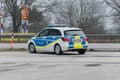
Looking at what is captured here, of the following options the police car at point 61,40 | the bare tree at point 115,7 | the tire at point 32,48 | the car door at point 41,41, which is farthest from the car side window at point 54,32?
the bare tree at point 115,7

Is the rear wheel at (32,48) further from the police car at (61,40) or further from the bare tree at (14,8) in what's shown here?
the bare tree at (14,8)

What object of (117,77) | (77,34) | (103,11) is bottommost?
(117,77)

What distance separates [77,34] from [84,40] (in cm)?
50

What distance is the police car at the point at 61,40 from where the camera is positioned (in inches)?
842

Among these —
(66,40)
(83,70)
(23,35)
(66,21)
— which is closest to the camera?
(83,70)

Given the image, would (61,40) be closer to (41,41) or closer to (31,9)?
(41,41)

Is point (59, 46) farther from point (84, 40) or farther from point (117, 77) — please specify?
point (117, 77)

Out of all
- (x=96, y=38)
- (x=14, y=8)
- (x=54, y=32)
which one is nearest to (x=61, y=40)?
(x=54, y=32)

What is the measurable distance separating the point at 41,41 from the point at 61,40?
73.6 inches

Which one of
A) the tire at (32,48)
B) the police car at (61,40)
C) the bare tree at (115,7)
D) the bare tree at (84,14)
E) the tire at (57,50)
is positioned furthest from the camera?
the bare tree at (84,14)

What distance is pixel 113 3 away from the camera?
66062 millimetres

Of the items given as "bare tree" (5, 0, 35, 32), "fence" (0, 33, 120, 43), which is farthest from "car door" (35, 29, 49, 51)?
"bare tree" (5, 0, 35, 32)

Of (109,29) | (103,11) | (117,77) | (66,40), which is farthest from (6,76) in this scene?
(103,11)

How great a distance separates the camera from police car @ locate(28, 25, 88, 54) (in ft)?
70.2
